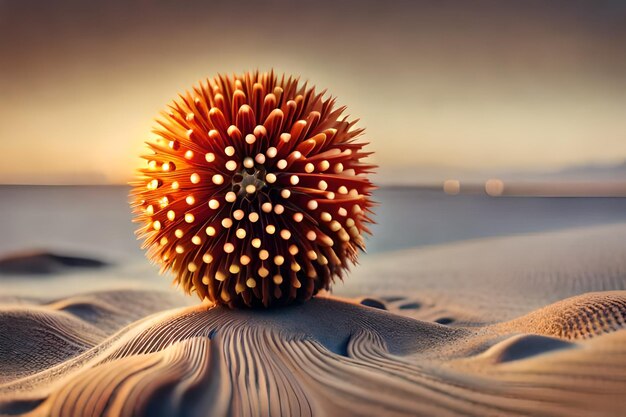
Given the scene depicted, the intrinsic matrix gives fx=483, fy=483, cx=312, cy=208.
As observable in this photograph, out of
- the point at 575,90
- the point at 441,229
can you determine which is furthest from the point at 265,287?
the point at 575,90

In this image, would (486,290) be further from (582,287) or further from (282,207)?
(282,207)

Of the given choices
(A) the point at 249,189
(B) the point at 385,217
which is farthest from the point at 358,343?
(B) the point at 385,217

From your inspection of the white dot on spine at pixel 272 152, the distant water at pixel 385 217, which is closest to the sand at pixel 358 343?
the distant water at pixel 385 217

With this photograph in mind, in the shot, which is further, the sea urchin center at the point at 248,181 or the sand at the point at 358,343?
the sea urchin center at the point at 248,181

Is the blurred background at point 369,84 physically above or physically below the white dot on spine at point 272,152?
above

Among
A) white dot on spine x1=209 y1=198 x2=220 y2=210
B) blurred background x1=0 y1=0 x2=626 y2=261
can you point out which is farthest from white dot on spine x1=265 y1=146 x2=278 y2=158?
blurred background x1=0 y1=0 x2=626 y2=261

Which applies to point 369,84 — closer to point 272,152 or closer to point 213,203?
point 272,152

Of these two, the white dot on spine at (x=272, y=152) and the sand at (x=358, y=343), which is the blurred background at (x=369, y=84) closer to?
the sand at (x=358, y=343)
